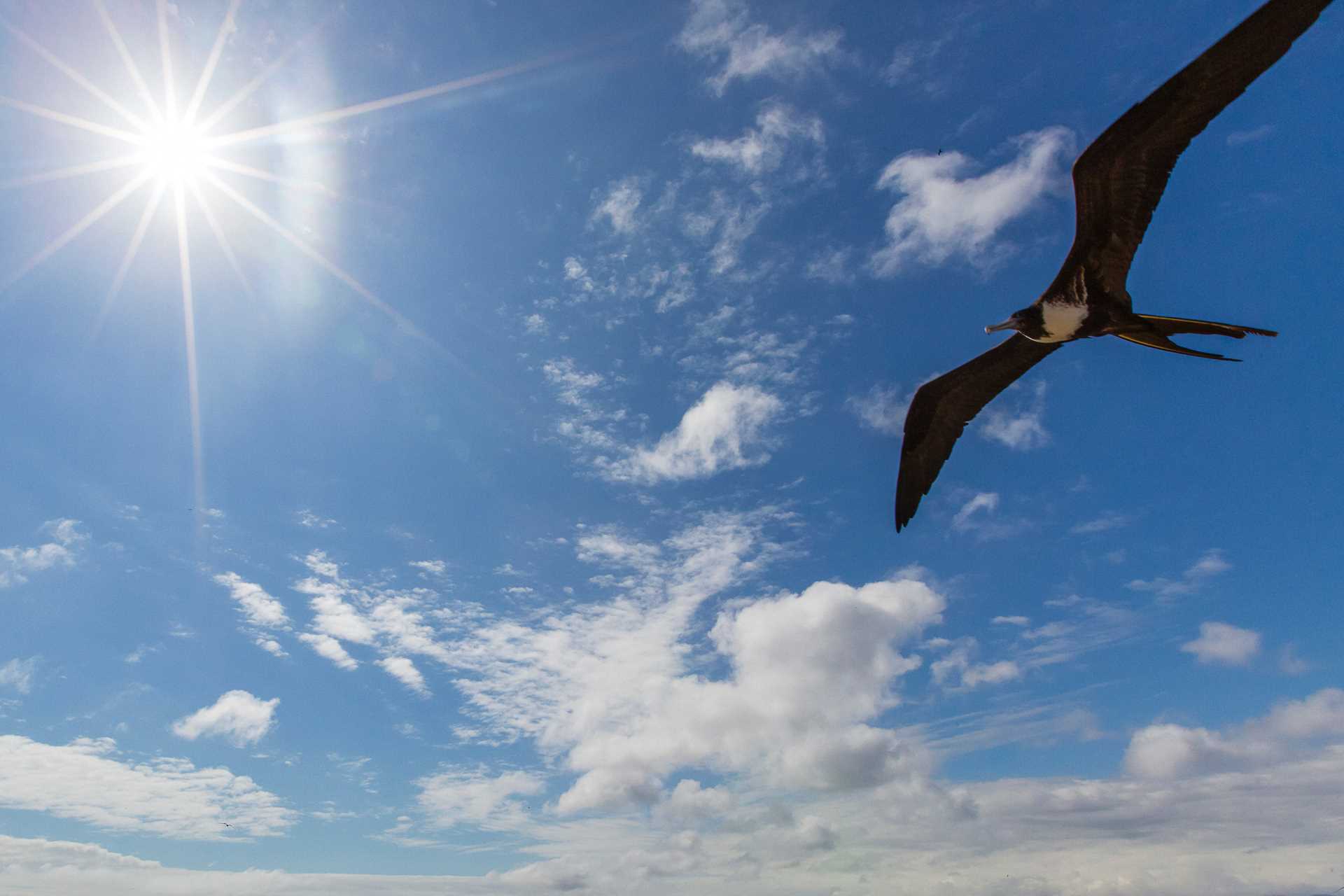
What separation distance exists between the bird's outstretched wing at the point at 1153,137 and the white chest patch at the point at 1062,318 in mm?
700

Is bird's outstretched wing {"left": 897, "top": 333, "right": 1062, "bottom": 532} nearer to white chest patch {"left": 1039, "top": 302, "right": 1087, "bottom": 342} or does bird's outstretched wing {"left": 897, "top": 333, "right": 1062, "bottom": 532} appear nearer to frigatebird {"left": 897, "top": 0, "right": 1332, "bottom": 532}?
frigatebird {"left": 897, "top": 0, "right": 1332, "bottom": 532}

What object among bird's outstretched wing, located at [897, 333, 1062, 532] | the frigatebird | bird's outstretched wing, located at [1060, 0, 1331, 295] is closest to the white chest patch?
the frigatebird

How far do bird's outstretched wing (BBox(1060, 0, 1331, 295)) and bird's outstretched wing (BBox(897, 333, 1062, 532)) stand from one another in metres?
2.89

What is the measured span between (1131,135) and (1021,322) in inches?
159

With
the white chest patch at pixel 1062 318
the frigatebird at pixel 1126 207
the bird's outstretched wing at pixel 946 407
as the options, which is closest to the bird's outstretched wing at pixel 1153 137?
the frigatebird at pixel 1126 207

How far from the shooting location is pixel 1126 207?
1221 cm

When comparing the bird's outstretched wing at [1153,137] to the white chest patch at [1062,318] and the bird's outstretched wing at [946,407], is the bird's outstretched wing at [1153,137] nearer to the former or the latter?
the white chest patch at [1062,318]

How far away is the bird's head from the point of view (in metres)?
14.2

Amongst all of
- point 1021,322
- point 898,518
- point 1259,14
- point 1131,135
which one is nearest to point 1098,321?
point 1021,322

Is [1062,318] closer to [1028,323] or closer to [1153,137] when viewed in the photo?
[1028,323]

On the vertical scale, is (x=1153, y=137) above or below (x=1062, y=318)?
above

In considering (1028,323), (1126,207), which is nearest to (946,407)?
(1028,323)

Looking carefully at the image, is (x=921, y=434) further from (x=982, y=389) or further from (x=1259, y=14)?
(x=1259, y=14)

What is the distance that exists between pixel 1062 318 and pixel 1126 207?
2415mm
